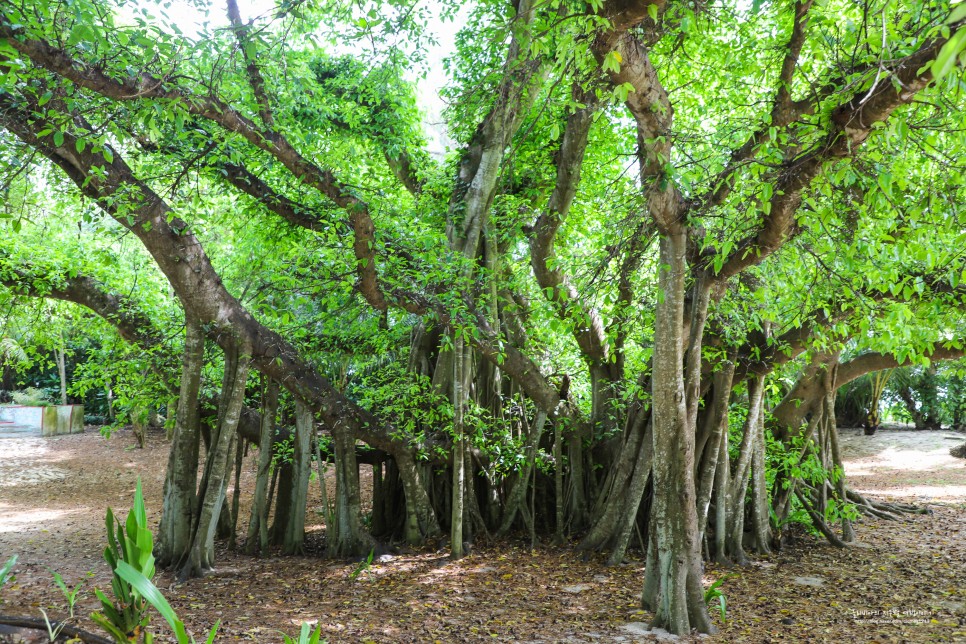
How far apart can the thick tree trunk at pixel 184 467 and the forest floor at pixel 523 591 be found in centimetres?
42

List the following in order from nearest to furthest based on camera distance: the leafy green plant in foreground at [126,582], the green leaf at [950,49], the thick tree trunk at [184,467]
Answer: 1. the green leaf at [950,49]
2. the leafy green plant in foreground at [126,582]
3. the thick tree trunk at [184,467]

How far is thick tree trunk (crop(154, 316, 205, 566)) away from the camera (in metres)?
6.02

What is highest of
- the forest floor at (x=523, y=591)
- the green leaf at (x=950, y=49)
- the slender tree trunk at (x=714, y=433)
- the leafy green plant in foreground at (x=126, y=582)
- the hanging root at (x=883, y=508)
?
the green leaf at (x=950, y=49)

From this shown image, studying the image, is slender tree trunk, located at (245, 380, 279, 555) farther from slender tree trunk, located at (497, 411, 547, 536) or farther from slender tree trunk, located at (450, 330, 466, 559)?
slender tree trunk, located at (497, 411, 547, 536)

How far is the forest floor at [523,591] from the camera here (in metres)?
4.54

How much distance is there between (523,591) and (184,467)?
304 centimetres

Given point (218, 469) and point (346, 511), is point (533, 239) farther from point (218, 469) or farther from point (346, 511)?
point (218, 469)

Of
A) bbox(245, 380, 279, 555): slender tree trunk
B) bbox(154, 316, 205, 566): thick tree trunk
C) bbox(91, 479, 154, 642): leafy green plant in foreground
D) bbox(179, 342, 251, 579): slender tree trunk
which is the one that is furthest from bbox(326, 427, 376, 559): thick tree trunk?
bbox(91, 479, 154, 642): leafy green plant in foreground

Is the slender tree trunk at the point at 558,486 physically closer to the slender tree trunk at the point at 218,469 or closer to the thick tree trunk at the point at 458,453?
the thick tree trunk at the point at 458,453

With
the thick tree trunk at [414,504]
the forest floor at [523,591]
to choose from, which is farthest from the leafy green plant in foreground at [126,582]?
the thick tree trunk at [414,504]

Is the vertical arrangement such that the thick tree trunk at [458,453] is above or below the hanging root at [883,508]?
above

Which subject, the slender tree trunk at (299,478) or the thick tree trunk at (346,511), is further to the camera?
the slender tree trunk at (299,478)

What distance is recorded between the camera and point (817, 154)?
12.0ft

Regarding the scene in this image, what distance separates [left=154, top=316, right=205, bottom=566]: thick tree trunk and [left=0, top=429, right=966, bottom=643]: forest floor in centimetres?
42
